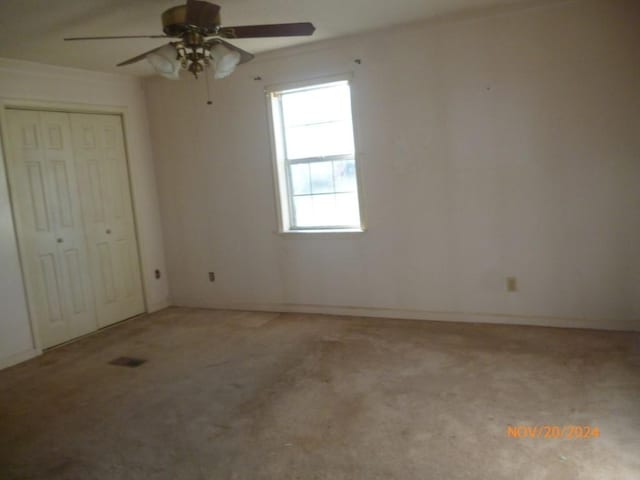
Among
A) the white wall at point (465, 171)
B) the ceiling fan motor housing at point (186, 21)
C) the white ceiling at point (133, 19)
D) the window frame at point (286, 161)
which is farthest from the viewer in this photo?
the window frame at point (286, 161)

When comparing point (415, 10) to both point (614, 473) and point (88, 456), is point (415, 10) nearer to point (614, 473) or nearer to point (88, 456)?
point (614, 473)

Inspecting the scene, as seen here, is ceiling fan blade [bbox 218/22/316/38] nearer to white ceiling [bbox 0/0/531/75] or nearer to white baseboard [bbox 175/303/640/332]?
white ceiling [bbox 0/0/531/75]

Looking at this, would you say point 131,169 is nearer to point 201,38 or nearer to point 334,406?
point 201,38

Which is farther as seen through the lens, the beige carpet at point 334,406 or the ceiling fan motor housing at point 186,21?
the ceiling fan motor housing at point 186,21

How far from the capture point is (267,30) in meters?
2.58

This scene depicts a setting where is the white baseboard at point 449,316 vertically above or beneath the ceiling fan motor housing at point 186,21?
beneath

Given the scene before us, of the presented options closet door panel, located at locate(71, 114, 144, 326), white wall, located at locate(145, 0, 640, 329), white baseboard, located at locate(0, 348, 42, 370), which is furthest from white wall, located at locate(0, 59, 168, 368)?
white wall, located at locate(145, 0, 640, 329)

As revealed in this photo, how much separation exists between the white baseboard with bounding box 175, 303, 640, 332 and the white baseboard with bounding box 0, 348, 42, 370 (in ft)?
5.66

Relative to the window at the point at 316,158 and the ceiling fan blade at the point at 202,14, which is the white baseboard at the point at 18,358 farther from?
the ceiling fan blade at the point at 202,14

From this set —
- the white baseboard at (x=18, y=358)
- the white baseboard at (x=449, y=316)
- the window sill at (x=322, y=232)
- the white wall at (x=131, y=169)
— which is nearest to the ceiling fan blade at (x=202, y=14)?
the window sill at (x=322, y=232)

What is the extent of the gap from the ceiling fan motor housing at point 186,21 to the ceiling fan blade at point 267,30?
0.30 feet

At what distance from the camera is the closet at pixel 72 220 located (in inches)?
162

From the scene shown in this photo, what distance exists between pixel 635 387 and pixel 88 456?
3052mm

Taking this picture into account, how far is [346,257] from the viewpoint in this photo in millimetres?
4527
